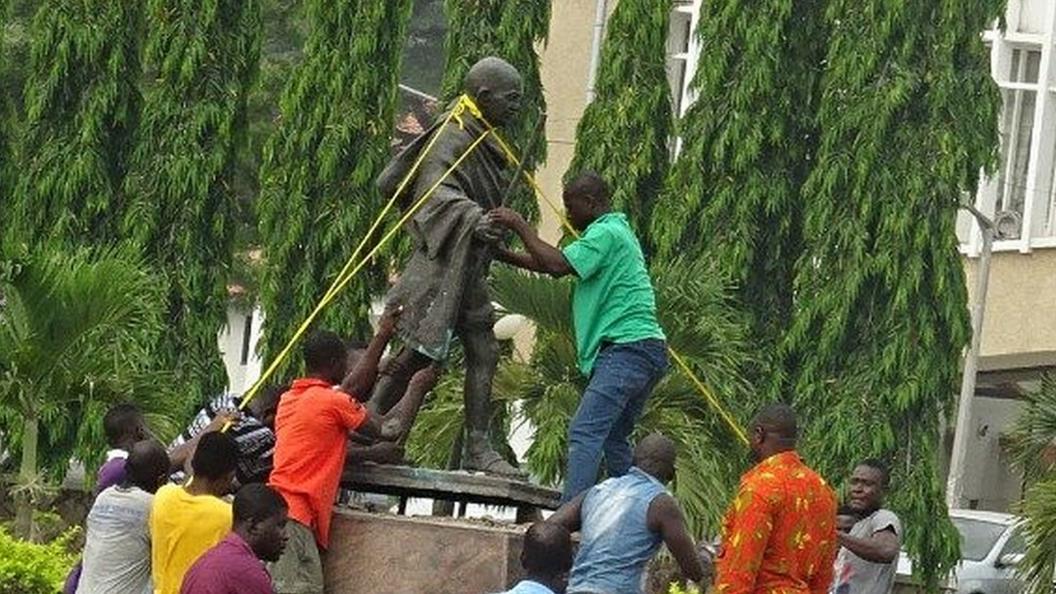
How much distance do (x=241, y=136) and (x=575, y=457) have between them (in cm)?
1363

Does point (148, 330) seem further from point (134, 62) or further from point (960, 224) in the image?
point (960, 224)

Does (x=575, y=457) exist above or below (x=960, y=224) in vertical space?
above

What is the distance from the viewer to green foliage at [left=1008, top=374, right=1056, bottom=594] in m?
19.1

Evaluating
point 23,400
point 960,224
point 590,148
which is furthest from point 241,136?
point 960,224

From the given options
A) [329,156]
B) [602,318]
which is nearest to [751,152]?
[329,156]

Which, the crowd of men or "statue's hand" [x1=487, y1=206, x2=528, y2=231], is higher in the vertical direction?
"statue's hand" [x1=487, y1=206, x2=528, y2=231]

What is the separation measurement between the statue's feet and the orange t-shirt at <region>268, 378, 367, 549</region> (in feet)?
3.67

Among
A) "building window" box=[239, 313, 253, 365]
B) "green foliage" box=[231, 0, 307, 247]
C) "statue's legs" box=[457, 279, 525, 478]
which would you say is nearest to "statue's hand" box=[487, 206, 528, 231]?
"statue's legs" box=[457, 279, 525, 478]

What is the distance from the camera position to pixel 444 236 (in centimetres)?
1505

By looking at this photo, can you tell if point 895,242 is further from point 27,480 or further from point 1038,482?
point 27,480

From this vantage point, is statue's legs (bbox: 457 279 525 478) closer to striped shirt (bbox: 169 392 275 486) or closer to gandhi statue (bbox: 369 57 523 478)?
gandhi statue (bbox: 369 57 523 478)

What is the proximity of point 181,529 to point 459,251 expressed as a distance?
2.65m

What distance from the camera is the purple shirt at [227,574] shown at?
37.2 feet

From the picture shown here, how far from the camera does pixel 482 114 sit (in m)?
15.2
